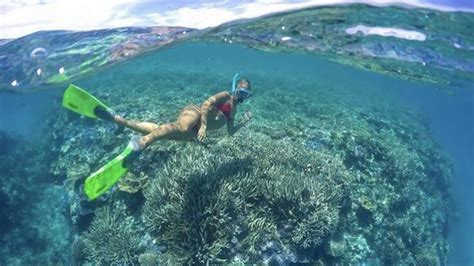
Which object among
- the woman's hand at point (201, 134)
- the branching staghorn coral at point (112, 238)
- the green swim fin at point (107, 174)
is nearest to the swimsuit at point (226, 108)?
the woman's hand at point (201, 134)

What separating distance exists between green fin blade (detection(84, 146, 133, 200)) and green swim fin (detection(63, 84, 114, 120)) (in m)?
1.70

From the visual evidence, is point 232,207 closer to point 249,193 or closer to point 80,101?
point 249,193

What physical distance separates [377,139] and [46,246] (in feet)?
43.2

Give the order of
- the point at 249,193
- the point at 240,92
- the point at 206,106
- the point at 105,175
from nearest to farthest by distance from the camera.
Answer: the point at 105,175 < the point at 249,193 < the point at 240,92 < the point at 206,106

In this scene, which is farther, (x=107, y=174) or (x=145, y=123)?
(x=145, y=123)

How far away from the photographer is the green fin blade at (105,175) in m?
7.87

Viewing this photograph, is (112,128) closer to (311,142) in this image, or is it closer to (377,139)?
(311,142)

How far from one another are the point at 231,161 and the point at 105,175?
120 inches

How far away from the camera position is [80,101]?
8.98 m

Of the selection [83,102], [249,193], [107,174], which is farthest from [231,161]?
[83,102]

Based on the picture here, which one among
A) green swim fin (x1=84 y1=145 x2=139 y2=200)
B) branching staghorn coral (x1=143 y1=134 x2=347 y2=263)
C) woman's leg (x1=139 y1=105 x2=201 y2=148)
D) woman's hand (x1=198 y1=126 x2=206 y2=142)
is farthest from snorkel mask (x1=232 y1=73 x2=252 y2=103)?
green swim fin (x1=84 y1=145 x2=139 y2=200)

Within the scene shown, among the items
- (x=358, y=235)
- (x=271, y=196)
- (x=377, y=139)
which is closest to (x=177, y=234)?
(x=271, y=196)

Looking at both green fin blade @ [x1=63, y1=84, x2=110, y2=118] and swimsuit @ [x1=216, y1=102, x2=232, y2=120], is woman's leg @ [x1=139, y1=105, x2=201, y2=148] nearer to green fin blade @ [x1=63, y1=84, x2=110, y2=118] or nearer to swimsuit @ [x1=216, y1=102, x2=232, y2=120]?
swimsuit @ [x1=216, y1=102, x2=232, y2=120]

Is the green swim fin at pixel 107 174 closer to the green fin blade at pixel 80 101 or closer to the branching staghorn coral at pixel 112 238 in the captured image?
the green fin blade at pixel 80 101
